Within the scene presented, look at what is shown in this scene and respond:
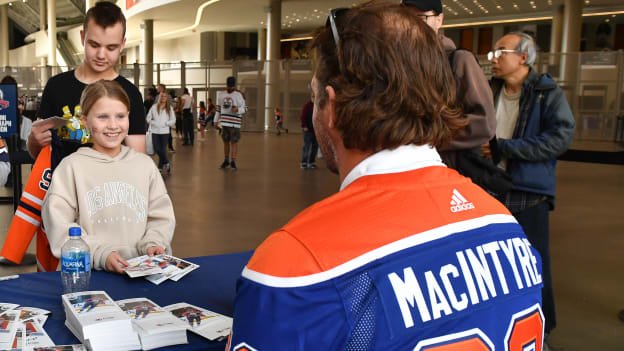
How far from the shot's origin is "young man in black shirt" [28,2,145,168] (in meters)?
2.71

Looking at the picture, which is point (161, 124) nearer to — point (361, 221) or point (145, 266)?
point (145, 266)

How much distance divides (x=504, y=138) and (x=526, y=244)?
245cm

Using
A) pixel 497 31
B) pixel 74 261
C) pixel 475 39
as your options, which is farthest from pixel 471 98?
pixel 475 39

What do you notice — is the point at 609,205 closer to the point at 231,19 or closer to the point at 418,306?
the point at 418,306

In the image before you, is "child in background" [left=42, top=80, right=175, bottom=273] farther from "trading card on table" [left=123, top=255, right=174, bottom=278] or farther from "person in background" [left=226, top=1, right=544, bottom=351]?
"person in background" [left=226, top=1, right=544, bottom=351]

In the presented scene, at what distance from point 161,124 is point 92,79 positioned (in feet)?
26.7

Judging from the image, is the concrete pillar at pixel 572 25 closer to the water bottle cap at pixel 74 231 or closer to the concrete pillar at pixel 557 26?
the concrete pillar at pixel 557 26

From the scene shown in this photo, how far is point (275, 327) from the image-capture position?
2.72ft

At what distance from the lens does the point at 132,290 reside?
6.56 ft

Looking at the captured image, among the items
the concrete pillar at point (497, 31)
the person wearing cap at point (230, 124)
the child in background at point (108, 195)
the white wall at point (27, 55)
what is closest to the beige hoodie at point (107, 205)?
the child in background at point (108, 195)

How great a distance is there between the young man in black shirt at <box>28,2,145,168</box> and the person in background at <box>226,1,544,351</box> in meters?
2.00

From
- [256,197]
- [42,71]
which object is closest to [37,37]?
[42,71]

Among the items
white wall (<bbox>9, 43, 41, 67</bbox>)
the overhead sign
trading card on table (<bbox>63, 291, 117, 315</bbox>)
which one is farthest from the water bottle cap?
white wall (<bbox>9, 43, 41, 67</bbox>)

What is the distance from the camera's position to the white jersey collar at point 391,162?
3.24 feet
